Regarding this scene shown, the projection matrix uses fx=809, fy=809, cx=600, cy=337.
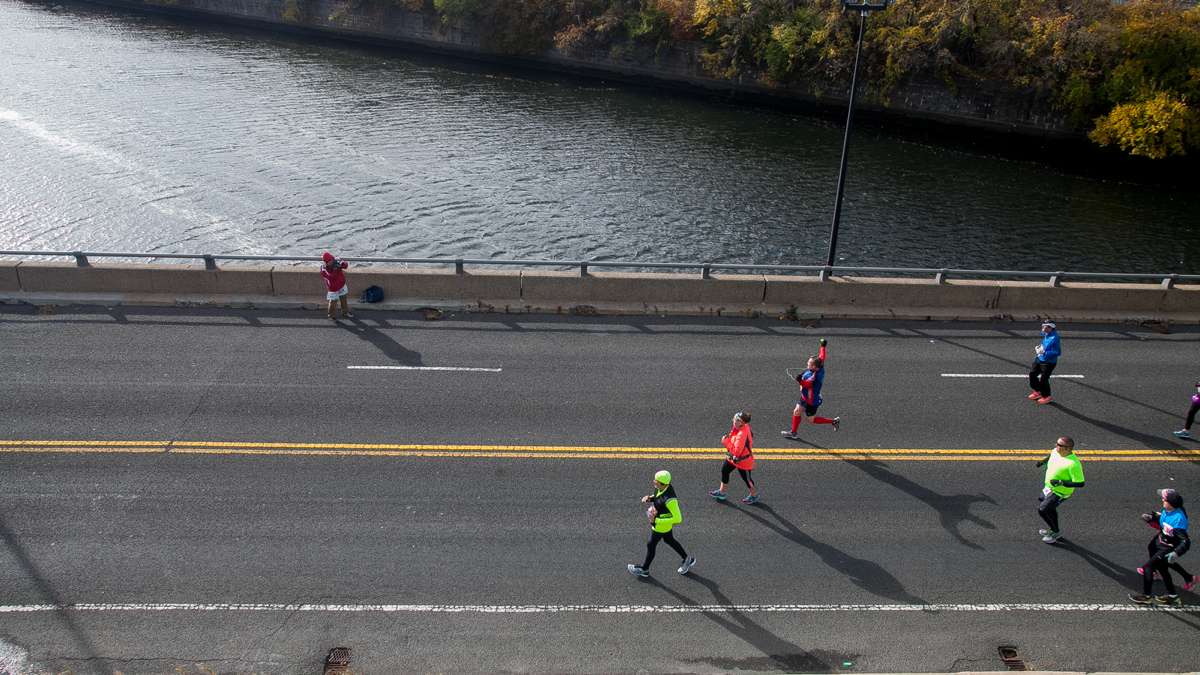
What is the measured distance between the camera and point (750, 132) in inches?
1861

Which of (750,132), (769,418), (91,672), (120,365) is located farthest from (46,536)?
(750,132)

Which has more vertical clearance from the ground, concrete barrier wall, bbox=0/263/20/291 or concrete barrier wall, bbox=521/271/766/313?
concrete barrier wall, bbox=521/271/766/313

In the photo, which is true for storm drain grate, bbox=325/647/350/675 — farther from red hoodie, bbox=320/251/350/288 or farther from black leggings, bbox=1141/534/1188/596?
black leggings, bbox=1141/534/1188/596

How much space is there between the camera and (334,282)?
53.6 feet

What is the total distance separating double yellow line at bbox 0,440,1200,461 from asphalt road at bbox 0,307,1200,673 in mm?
104

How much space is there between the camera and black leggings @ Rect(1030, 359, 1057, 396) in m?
14.2

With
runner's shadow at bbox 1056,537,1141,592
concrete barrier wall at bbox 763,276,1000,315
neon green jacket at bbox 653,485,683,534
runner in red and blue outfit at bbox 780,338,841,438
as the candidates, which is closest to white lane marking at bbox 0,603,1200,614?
runner's shadow at bbox 1056,537,1141,592

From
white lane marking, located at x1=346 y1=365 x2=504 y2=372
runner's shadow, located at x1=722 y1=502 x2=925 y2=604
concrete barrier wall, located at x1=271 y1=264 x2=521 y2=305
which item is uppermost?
concrete barrier wall, located at x1=271 y1=264 x2=521 y2=305

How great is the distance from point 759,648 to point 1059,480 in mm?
4686

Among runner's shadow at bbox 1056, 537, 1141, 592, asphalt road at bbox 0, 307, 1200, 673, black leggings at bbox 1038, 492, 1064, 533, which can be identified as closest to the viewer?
asphalt road at bbox 0, 307, 1200, 673

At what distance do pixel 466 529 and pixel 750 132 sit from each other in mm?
40889

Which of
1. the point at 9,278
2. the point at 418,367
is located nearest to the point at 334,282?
the point at 418,367

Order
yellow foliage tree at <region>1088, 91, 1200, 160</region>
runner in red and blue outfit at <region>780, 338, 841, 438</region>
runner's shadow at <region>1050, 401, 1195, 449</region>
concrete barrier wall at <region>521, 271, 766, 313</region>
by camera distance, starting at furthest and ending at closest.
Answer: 1. yellow foliage tree at <region>1088, 91, 1200, 160</region>
2. concrete barrier wall at <region>521, 271, 766, 313</region>
3. runner's shadow at <region>1050, 401, 1195, 449</region>
4. runner in red and blue outfit at <region>780, 338, 841, 438</region>

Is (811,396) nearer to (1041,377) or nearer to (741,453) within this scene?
(741,453)
